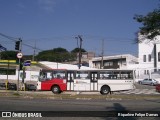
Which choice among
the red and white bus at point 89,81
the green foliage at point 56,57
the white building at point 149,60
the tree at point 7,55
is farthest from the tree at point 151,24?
the green foliage at point 56,57

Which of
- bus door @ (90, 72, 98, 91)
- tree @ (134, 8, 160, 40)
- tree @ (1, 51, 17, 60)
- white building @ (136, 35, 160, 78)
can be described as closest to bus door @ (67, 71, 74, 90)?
bus door @ (90, 72, 98, 91)

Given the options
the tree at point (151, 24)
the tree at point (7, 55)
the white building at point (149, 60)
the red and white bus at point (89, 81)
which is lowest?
the red and white bus at point (89, 81)

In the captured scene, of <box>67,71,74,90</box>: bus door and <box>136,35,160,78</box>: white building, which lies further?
<box>136,35,160,78</box>: white building

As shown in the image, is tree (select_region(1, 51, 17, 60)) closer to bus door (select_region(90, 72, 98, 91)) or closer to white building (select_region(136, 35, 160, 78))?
white building (select_region(136, 35, 160, 78))

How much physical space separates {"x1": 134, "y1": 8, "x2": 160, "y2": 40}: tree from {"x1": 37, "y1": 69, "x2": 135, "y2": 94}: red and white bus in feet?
70.5

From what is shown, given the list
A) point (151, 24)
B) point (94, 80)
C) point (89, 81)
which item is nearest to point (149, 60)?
point (94, 80)

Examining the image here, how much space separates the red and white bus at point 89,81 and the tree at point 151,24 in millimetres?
21482

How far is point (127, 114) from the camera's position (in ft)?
26.8

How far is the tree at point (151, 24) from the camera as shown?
493 inches

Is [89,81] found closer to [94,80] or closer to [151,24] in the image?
[94,80]

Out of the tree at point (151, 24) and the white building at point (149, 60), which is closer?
the tree at point (151, 24)

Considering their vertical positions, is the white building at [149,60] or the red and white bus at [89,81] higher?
the white building at [149,60]

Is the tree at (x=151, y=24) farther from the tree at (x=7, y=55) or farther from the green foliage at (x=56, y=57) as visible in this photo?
the green foliage at (x=56, y=57)

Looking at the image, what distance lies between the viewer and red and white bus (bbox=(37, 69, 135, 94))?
34.4m
